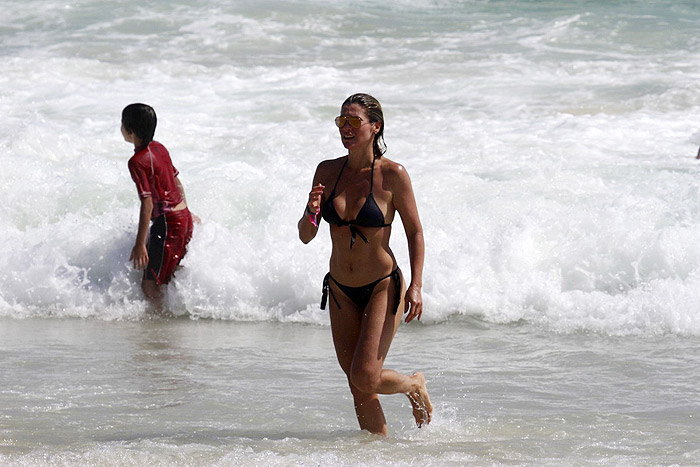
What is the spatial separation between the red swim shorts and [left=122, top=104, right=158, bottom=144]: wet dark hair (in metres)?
0.86

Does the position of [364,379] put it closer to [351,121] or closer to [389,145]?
[351,121]

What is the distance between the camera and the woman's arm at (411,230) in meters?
4.66

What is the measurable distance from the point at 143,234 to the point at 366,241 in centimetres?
320

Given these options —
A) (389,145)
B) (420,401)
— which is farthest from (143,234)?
(389,145)

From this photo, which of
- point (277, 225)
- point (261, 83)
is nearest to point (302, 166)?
point (277, 225)

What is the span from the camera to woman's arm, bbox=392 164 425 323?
4.66 m

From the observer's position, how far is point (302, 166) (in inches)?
457

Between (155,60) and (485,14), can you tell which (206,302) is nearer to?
(155,60)

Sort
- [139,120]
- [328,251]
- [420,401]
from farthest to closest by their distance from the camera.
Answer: [328,251] → [139,120] → [420,401]

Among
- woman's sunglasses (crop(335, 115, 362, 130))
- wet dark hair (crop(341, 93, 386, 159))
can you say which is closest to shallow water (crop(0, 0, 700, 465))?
wet dark hair (crop(341, 93, 386, 159))

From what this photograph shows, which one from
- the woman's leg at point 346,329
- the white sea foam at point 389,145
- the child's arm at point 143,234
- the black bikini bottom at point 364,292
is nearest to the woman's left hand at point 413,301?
the black bikini bottom at point 364,292

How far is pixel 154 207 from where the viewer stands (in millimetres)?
7906

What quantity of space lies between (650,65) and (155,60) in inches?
318

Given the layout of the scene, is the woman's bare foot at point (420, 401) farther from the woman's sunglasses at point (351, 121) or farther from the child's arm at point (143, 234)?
the child's arm at point (143, 234)
